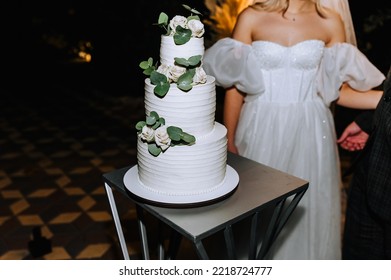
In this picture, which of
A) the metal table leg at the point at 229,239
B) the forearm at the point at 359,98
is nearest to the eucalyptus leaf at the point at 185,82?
the metal table leg at the point at 229,239

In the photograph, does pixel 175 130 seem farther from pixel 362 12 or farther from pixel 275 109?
pixel 362 12

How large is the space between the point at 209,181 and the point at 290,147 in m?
1.11

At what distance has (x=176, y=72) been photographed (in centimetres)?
146

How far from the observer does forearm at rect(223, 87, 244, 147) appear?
258cm

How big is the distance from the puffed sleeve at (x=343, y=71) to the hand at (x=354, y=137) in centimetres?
25

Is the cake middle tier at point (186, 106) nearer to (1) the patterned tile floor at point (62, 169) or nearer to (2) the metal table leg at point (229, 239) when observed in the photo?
(2) the metal table leg at point (229, 239)

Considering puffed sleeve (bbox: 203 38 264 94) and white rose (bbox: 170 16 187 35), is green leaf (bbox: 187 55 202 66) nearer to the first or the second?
white rose (bbox: 170 16 187 35)

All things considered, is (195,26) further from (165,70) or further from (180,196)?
(180,196)

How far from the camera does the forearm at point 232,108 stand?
258 cm

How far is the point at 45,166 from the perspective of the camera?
4820 millimetres

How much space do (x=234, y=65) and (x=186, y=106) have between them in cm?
102

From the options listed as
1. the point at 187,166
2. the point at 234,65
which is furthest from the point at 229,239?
the point at 234,65
